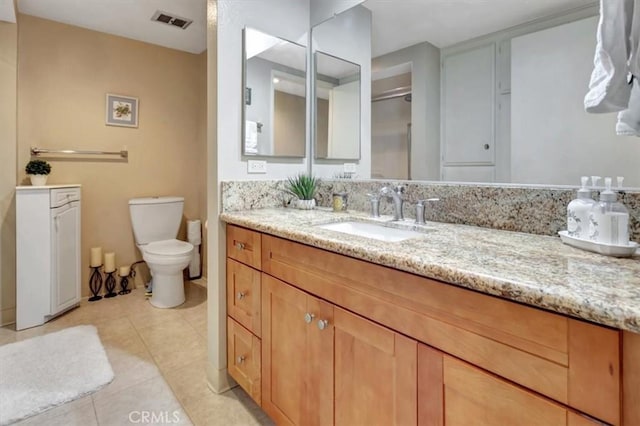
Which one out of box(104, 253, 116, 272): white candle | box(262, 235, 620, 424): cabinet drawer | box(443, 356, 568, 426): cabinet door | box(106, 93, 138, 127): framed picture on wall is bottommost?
box(104, 253, 116, 272): white candle

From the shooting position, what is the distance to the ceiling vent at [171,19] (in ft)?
8.23

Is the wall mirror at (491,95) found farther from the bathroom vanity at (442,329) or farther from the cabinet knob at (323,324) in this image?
the cabinet knob at (323,324)

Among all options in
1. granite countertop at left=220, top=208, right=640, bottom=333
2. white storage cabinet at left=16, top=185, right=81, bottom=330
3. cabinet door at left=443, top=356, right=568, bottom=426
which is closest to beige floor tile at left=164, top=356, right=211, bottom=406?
granite countertop at left=220, top=208, right=640, bottom=333

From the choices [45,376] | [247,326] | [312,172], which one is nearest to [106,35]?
[312,172]

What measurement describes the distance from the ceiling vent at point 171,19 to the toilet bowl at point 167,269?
5.98ft

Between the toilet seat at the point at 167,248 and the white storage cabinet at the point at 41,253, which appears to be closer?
the white storage cabinet at the point at 41,253

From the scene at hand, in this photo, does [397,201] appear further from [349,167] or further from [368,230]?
[349,167]

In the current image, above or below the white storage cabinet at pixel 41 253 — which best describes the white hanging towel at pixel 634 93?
above

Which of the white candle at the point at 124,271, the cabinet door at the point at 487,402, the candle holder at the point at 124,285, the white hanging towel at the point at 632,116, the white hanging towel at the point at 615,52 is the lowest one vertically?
the candle holder at the point at 124,285

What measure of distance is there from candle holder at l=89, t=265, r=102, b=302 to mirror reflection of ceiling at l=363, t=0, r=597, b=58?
9.37 ft

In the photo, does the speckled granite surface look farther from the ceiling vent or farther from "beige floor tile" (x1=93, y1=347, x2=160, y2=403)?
the ceiling vent

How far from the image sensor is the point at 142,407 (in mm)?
1561

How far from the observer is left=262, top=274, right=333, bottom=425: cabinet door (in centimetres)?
107

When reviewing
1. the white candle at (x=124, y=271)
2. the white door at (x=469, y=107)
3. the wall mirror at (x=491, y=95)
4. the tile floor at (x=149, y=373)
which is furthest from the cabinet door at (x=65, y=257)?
the white door at (x=469, y=107)
